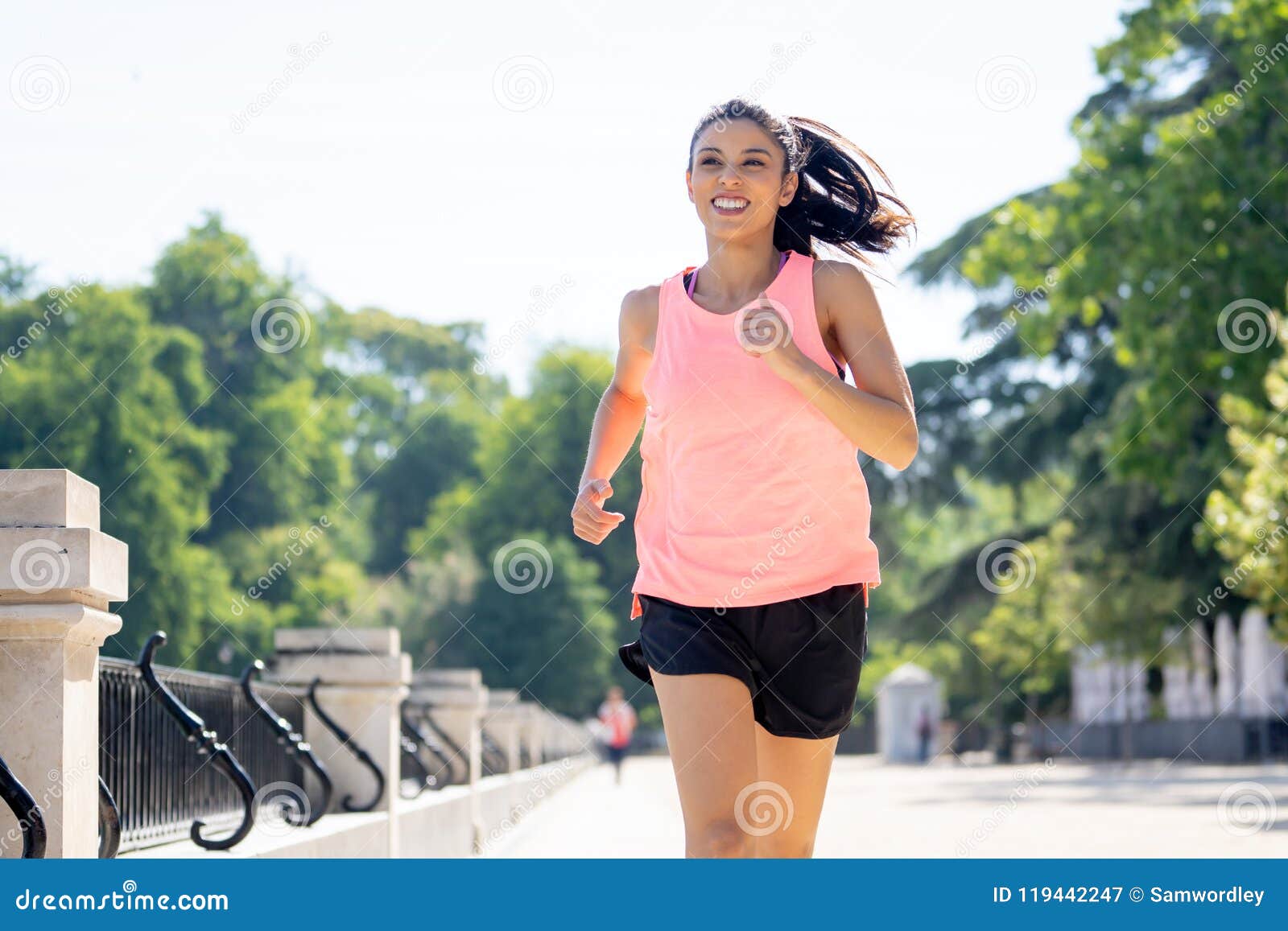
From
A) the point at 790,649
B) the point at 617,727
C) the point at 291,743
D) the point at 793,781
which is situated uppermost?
the point at 790,649

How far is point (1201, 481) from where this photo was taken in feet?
88.5

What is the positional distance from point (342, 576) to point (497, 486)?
1260 centimetres

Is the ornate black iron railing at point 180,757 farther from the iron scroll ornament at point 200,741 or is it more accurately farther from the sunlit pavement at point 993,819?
the sunlit pavement at point 993,819

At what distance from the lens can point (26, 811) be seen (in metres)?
4.17

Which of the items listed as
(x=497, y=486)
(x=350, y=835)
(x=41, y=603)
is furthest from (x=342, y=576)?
(x=41, y=603)

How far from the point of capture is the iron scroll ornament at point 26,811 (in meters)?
4.13

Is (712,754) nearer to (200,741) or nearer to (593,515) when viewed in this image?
(593,515)

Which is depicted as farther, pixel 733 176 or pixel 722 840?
pixel 733 176

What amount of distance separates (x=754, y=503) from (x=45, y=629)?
75.3 inches

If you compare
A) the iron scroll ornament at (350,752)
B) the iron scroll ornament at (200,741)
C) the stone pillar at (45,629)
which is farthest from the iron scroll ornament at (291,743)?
the stone pillar at (45,629)

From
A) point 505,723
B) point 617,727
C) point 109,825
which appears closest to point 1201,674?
point 617,727

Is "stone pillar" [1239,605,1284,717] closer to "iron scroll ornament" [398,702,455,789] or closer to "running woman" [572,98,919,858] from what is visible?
"iron scroll ornament" [398,702,455,789]

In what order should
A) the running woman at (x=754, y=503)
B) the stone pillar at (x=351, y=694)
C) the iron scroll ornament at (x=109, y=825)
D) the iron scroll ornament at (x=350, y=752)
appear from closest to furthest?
the running woman at (x=754, y=503) < the iron scroll ornament at (x=109, y=825) < the iron scroll ornament at (x=350, y=752) < the stone pillar at (x=351, y=694)
